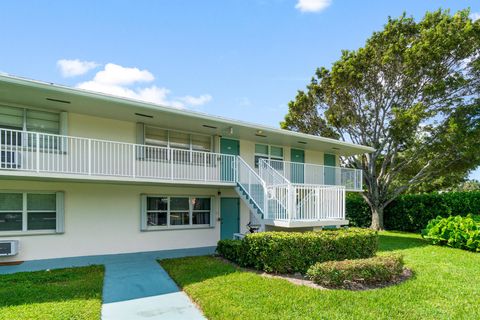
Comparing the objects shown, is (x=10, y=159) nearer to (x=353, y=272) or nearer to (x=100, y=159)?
(x=100, y=159)

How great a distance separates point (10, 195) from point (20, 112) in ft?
7.75

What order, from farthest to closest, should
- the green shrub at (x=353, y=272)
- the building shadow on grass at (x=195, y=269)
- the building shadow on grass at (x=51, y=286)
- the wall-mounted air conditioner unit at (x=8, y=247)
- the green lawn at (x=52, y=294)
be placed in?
the wall-mounted air conditioner unit at (x=8, y=247) < the building shadow on grass at (x=195, y=269) < the green shrub at (x=353, y=272) < the building shadow on grass at (x=51, y=286) < the green lawn at (x=52, y=294)

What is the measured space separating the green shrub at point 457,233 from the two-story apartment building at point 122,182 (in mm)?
5012

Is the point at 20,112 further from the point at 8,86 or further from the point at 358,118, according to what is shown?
the point at 358,118

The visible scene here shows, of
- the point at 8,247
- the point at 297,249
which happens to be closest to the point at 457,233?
the point at 297,249

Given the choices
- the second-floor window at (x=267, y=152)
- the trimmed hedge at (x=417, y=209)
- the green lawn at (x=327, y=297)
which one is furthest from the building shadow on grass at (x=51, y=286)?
the trimmed hedge at (x=417, y=209)

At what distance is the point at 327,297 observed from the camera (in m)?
5.86

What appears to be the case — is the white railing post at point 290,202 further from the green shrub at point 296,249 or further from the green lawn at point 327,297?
the green lawn at point 327,297

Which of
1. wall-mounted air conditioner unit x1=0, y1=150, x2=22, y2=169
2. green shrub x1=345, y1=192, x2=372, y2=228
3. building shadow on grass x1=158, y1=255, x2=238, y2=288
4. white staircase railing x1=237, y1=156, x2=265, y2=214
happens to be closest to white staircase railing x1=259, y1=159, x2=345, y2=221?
white staircase railing x1=237, y1=156, x2=265, y2=214

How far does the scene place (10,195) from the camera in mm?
8578

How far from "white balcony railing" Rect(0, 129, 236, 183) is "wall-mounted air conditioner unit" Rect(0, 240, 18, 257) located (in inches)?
79.4

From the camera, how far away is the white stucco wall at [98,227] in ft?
28.7

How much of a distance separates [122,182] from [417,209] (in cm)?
1638

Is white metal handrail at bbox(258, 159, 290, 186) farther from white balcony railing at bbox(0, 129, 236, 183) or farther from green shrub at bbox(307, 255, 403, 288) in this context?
green shrub at bbox(307, 255, 403, 288)
